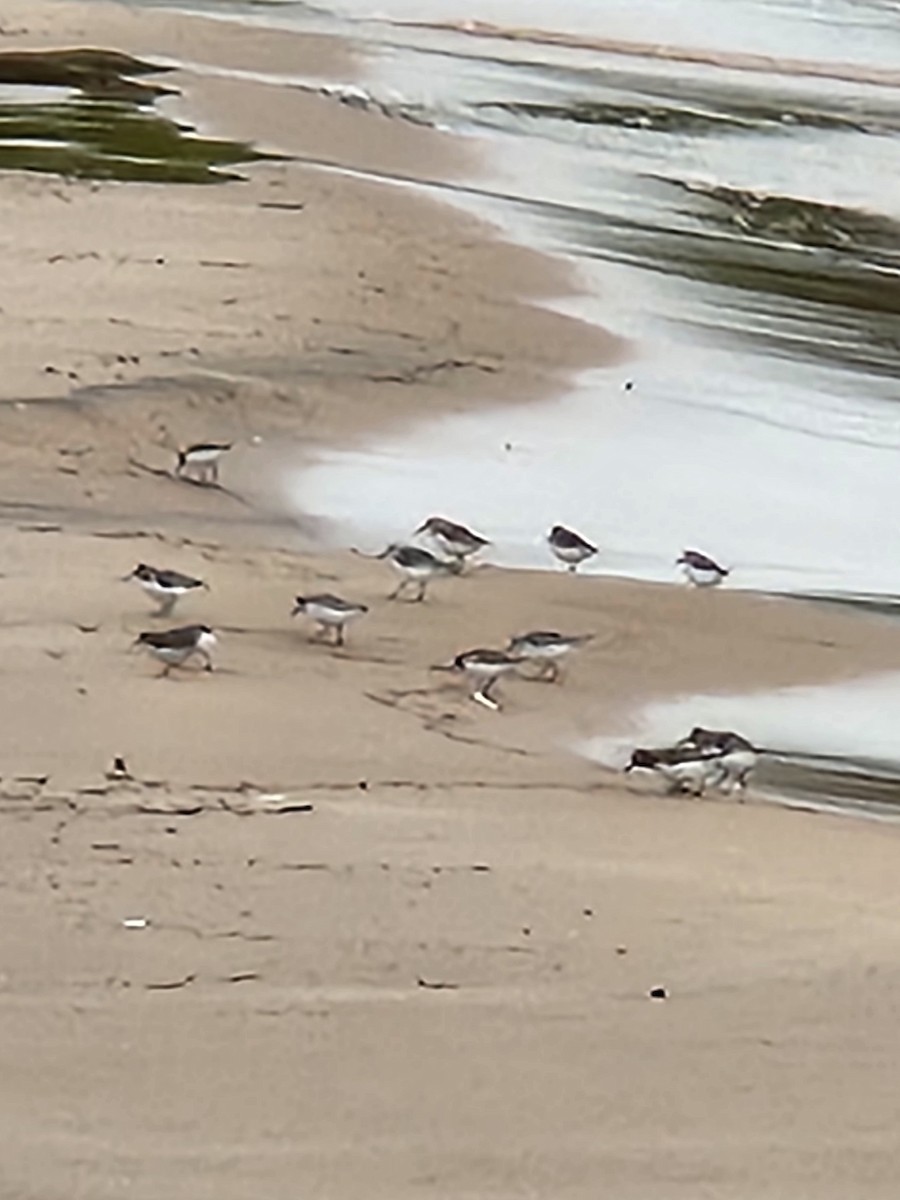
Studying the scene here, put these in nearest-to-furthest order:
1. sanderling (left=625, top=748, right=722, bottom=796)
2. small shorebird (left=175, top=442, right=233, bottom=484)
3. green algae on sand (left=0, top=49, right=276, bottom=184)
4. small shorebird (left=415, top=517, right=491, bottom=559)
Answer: sanderling (left=625, top=748, right=722, bottom=796) → small shorebird (left=415, top=517, right=491, bottom=559) → small shorebird (left=175, top=442, right=233, bottom=484) → green algae on sand (left=0, top=49, right=276, bottom=184)

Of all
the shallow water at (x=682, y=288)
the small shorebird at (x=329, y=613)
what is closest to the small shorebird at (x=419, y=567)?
the small shorebird at (x=329, y=613)

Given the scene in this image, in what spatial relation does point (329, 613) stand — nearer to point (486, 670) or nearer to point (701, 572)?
point (486, 670)

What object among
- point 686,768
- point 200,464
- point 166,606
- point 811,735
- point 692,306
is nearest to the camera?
point 686,768

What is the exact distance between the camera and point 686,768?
362 inches

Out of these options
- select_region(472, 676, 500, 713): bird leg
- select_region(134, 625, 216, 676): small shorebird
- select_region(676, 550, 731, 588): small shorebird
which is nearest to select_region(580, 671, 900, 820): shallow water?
select_region(472, 676, 500, 713): bird leg

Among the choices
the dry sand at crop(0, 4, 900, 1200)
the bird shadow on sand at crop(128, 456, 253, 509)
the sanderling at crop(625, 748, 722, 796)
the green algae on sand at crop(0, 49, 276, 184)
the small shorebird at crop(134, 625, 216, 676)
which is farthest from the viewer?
the green algae on sand at crop(0, 49, 276, 184)

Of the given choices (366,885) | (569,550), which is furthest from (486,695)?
(366,885)

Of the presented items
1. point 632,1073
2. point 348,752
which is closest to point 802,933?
point 632,1073

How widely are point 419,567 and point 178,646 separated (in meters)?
1.45

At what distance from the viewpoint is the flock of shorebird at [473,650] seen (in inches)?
365

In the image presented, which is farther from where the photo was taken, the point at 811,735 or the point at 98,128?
the point at 98,128

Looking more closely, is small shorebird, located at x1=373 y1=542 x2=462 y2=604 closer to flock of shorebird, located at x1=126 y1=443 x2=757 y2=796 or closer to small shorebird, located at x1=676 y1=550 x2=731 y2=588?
flock of shorebird, located at x1=126 y1=443 x2=757 y2=796

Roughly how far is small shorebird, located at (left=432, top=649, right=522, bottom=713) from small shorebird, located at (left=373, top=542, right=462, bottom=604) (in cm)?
76

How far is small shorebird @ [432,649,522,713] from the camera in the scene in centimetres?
975
